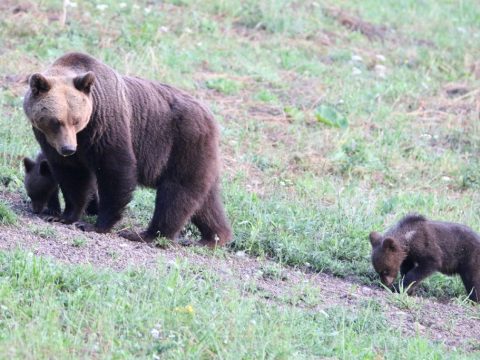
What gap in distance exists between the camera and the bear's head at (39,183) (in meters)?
8.54

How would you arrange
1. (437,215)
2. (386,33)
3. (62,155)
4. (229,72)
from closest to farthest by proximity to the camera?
(62,155) < (437,215) < (229,72) < (386,33)

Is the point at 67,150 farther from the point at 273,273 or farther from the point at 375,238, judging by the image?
the point at 375,238

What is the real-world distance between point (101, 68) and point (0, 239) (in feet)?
5.91

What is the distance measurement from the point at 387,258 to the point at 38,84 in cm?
353

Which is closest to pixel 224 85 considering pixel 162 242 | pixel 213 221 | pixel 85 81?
pixel 213 221

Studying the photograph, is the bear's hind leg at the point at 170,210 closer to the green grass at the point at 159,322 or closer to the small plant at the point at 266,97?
the green grass at the point at 159,322

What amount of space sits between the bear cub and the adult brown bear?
0.26 metres

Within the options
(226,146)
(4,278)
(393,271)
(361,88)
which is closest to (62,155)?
(4,278)

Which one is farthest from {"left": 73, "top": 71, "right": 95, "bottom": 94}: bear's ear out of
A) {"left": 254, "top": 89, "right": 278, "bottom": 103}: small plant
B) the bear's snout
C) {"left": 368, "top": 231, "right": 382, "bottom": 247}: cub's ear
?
{"left": 254, "top": 89, "right": 278, "bottom": 103}: small plant

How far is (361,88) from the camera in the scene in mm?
14414

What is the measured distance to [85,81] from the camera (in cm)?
768

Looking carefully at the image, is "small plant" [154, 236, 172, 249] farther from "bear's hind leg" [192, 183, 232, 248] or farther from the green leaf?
the green leaf

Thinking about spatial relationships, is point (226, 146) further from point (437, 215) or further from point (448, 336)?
point (448, 336)

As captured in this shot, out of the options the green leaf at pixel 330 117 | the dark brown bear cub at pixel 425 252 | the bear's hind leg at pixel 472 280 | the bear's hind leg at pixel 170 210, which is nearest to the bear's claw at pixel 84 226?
the bear's hind leg at pixel 170 210
